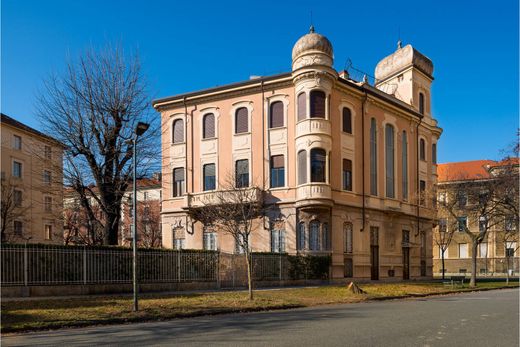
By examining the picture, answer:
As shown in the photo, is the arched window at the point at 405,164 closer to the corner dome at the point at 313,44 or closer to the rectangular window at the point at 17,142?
the corner dome at the point at 313,44

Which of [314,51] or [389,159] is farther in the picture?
[389,159]

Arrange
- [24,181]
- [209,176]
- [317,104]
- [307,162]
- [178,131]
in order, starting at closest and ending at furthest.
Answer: [307,162] → [317,104] → [209,176] → [178,131] → [24,181]

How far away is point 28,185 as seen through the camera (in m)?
57.5

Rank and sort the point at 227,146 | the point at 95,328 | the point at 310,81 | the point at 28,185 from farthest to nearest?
the point at 28,185 < the point at 227,146 < the point at 310,81 < the point at 95,328

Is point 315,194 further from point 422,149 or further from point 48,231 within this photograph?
point 48,231

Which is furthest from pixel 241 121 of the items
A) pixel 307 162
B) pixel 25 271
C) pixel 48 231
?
pixel 48 231

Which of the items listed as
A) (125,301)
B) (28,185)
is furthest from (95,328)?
(28,185)

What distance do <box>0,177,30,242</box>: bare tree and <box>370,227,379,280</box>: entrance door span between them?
28009mm

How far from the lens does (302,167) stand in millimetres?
33406

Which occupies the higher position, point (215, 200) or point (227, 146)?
point (227, 146)

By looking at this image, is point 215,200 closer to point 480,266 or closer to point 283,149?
point 283,149

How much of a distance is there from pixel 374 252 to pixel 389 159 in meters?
7.22

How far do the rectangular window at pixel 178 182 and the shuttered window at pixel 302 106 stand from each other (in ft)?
31.3

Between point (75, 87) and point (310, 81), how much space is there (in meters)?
14.0
